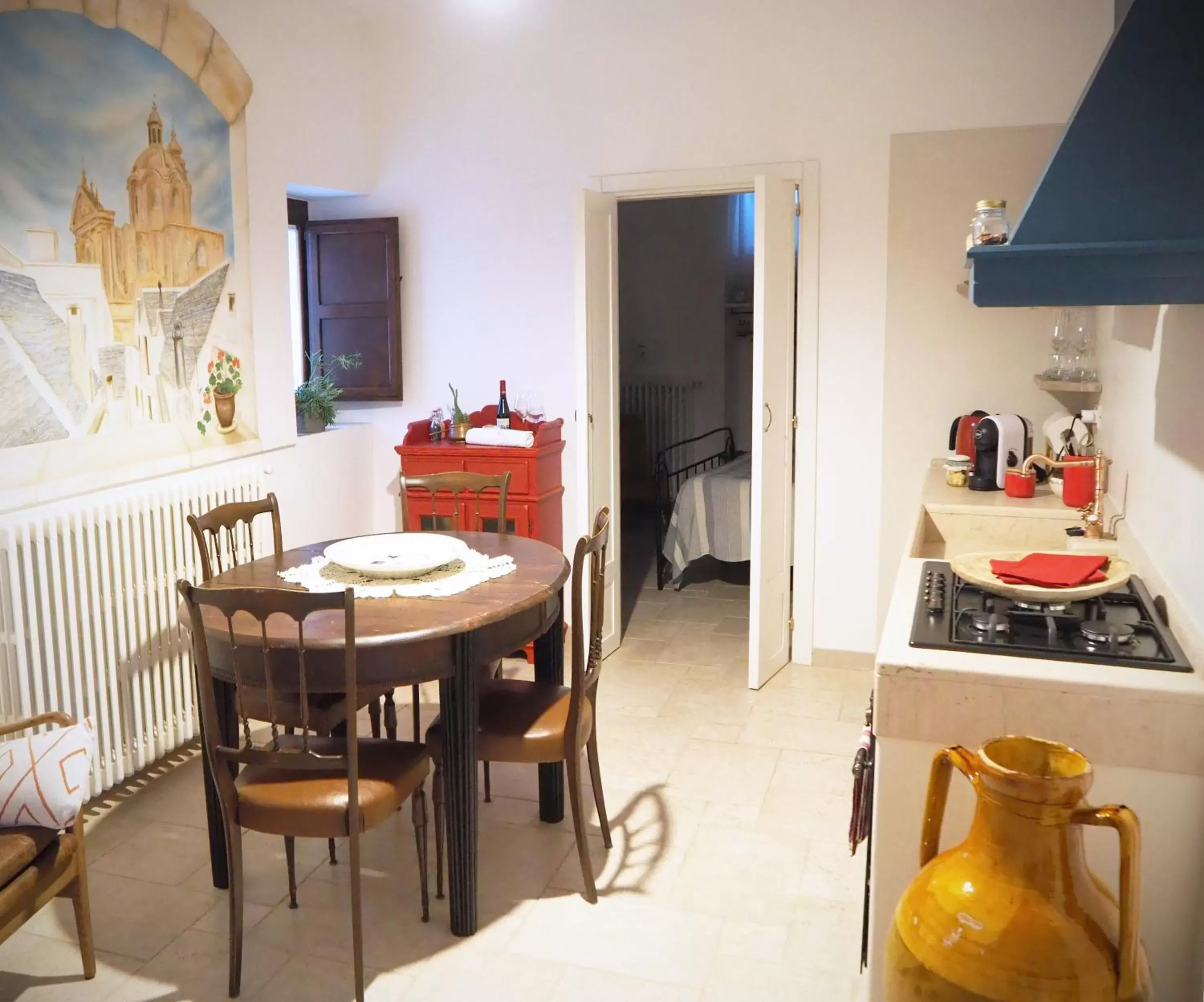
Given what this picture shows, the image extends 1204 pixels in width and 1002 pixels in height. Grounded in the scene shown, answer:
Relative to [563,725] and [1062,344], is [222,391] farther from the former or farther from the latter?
[1062,344]

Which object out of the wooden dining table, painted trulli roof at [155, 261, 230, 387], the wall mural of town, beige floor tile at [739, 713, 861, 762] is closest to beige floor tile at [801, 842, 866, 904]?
beige floor tile at [739, 713, 861, 762]

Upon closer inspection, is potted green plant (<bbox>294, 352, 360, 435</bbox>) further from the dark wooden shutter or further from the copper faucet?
the copper faucet

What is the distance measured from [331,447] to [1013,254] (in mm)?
3820

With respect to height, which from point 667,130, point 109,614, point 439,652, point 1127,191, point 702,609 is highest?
point 667,130

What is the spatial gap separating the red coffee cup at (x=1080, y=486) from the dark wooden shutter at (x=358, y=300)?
310cm

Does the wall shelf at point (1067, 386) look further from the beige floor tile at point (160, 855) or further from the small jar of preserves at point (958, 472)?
the beige floor tile at point (160, 855)

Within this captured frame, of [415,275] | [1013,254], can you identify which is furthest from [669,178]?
[1013,254]

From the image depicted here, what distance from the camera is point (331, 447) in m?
4.98

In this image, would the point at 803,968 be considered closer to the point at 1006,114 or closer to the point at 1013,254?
the point at 1013,254

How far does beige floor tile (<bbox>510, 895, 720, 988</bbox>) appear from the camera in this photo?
8.54 ft

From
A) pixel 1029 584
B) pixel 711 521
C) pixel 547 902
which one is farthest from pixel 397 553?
pixel 711 521

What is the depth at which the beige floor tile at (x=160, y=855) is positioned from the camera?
3.07 metres

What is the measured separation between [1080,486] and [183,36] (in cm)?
347

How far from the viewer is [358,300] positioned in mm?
5246
